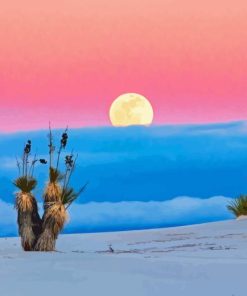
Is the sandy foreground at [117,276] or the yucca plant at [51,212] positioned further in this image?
the yucca plant at [51,212]

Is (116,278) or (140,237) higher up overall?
(140,237)

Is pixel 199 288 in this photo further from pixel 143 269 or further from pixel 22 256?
pixel 22 256

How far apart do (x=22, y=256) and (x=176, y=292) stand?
3.95 meters

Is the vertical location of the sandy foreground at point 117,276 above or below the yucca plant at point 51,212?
below

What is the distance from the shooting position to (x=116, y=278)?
962 centimetres

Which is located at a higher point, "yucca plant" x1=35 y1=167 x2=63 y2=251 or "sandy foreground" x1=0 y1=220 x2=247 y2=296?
"yucca plant" x1=35 y1=167 x2=63 y2=251

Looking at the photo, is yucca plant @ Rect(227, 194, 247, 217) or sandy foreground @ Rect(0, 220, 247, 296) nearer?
sandy foreground @ Rect(0, 220, 247, 296)

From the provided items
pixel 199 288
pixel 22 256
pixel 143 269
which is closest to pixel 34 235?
pixel 22 256

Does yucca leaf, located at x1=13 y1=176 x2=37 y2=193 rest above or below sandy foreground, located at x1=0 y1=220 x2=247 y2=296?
above

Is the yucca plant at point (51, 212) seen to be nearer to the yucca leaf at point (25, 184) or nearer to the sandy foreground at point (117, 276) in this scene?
the yucca leaf at point (25, 184)

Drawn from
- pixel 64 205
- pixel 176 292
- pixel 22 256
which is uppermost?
pixel 64 205

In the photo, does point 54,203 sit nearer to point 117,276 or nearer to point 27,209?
point 27,209

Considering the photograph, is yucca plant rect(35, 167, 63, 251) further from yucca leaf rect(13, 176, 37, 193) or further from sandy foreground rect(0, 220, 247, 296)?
sandy foreground rect(0, 220, 247, 296)

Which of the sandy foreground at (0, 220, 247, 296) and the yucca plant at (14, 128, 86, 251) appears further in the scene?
the yucca plant at (14, 128, 86, 251)
